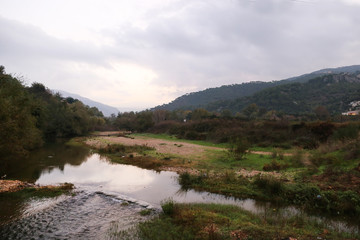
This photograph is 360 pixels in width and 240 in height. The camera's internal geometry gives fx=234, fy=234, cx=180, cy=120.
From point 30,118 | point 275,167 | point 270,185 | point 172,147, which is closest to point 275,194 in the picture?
point 270,185

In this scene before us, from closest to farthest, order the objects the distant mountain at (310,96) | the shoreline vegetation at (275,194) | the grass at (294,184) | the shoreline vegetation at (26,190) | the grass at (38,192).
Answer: the shoreline vegetation at (275,194) < the grass at (294,184) < the grass at (38,192) < the shoreline vegetation at (26,190) < the distant mountain at (310,96)

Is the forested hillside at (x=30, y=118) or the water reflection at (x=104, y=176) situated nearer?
the water reflection at (x=104, y=176)

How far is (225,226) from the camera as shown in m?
8.95

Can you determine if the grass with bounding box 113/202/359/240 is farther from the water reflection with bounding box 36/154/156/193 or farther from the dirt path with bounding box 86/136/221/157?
the dirt path with bounding box 86/136/221/157

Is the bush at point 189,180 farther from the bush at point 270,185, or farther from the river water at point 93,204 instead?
the bush at point 270,185

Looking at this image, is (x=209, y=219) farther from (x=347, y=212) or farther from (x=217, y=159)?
(x=217, y=159)

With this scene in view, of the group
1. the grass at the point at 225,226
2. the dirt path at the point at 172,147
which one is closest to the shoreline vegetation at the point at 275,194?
the grass at the point at 225,226

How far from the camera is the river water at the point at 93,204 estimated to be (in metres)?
9.52

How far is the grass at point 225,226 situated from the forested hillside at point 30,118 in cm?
1383

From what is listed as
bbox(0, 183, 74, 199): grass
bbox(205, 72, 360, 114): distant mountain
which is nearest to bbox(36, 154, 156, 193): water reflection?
bbox(0, 183, 74, 199): grass

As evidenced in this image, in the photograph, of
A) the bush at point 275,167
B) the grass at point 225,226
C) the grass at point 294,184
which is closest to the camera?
the grass at point 225,226

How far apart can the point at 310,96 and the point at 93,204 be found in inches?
5464

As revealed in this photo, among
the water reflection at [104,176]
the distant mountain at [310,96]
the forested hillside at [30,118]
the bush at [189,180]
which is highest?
the distant mountain at [310,96]

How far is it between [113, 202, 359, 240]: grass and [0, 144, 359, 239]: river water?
1.01 metres
